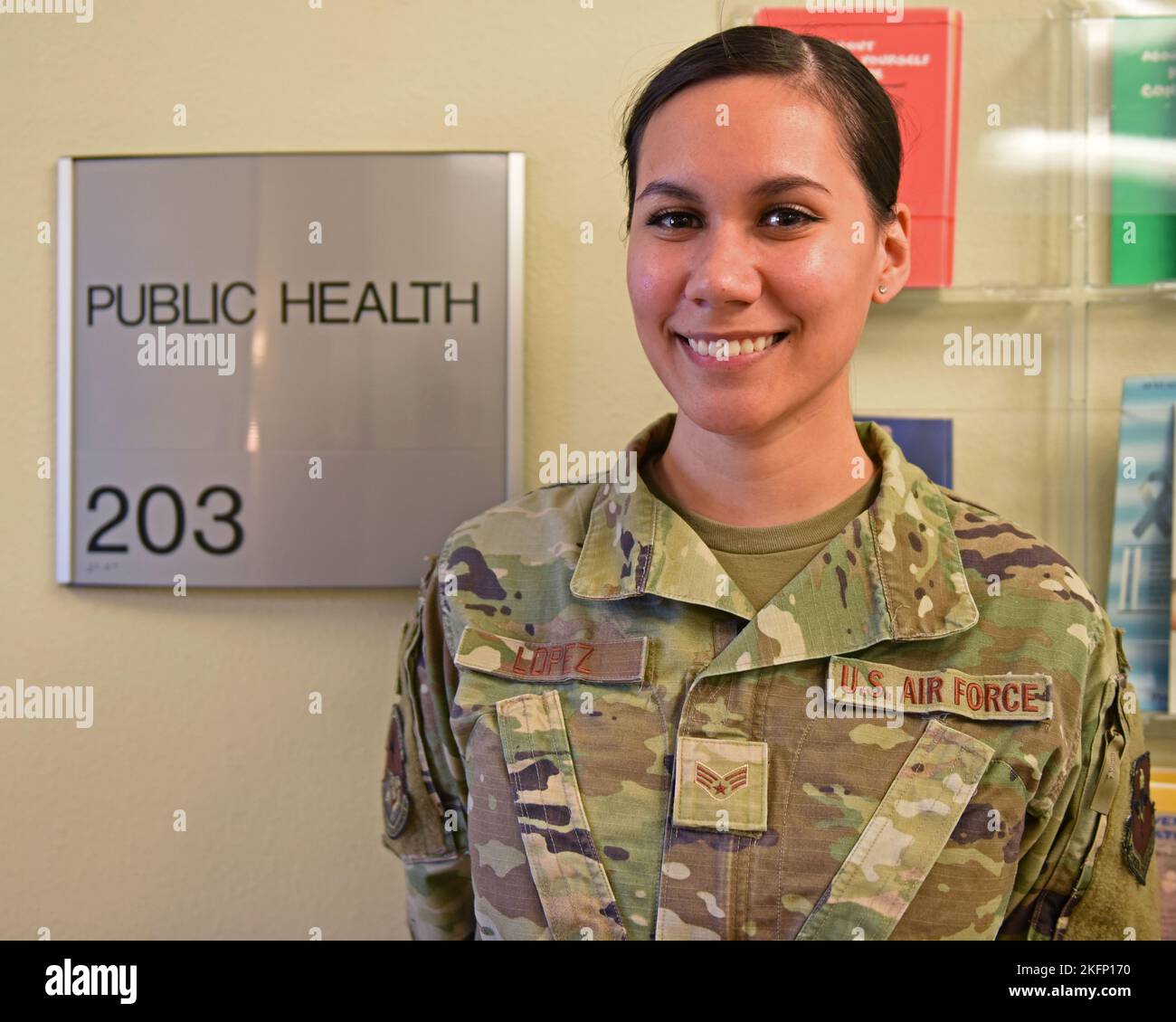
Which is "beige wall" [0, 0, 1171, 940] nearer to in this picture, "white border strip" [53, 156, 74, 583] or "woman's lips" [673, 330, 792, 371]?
"white border strip" [53, 156, 74, 583]

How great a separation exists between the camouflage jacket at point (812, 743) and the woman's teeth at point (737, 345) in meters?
0.14

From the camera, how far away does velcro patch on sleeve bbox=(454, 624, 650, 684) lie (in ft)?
2.57

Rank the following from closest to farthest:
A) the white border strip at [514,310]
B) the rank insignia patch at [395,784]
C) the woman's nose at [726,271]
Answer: the woman's nose at [726,271]
the rank insignia patch at [395,784]
the white border strip at [514,310]

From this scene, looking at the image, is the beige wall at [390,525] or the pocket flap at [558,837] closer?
the pocket flap at [558,837]

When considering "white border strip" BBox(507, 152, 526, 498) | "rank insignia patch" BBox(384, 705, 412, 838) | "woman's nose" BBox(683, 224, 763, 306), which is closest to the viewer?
"woman's nose" BBox(683, 224, 763, 306)

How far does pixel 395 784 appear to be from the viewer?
0.94m

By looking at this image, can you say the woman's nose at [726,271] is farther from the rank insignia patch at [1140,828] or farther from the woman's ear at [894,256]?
the rank insignia patch at [1140,828]

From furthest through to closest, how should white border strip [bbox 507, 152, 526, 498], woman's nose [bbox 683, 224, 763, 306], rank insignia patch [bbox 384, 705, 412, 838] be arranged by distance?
white border strip [bbox 507, 152, 526, 498]
rank insignia patch [bbox 384, 705, 412, 838]
woman's nose [bbox 683, 224, 763, 306]

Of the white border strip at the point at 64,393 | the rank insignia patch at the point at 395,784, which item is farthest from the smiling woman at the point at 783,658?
the white border strip at the point at 64,393

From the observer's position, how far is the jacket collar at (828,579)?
76cm

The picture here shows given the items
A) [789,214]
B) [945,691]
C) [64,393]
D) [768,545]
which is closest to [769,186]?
[789,214]

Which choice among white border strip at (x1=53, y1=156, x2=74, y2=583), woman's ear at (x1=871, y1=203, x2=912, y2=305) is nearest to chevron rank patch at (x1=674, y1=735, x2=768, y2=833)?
woman's ear at (x1=871, y1=203, x2=912, y2=305)

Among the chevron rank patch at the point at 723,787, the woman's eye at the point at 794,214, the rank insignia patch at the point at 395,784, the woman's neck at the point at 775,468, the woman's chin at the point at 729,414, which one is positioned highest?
the woman's eye at the point at 794,214
